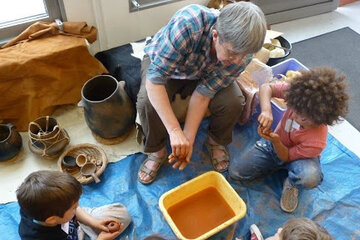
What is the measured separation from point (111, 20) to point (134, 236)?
1.17 meters

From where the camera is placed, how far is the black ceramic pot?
160 cm

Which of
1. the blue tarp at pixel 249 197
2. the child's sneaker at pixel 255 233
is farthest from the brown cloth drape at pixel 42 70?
the child's sneaker at pixel 255 233

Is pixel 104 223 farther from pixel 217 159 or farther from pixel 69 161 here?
pixel 217 159

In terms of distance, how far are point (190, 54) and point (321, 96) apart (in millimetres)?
516

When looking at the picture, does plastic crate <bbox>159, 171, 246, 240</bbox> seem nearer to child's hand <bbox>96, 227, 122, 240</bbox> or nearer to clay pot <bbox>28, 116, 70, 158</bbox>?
child's hand <bbox>96, 227, 122, 240</bbox>

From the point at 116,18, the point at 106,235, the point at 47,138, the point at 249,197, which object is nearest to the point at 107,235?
the point at 106,235

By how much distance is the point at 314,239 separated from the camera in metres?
0.97

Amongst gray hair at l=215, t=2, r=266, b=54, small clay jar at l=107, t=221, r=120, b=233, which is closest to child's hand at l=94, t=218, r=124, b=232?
small clay jar at l=107, t=221, r=120, b=233

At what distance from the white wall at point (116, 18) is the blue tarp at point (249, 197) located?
2.45ft

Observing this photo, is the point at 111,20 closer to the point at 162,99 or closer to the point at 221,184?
the point at 162,99

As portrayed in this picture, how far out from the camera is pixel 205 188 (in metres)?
1.43

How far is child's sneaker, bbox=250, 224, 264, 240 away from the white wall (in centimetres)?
128

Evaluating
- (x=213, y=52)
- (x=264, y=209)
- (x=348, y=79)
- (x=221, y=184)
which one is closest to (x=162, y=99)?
(x=213, y=52)

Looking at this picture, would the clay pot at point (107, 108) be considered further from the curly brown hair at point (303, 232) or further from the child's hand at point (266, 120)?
the curly brown hair at point (303, 232)
